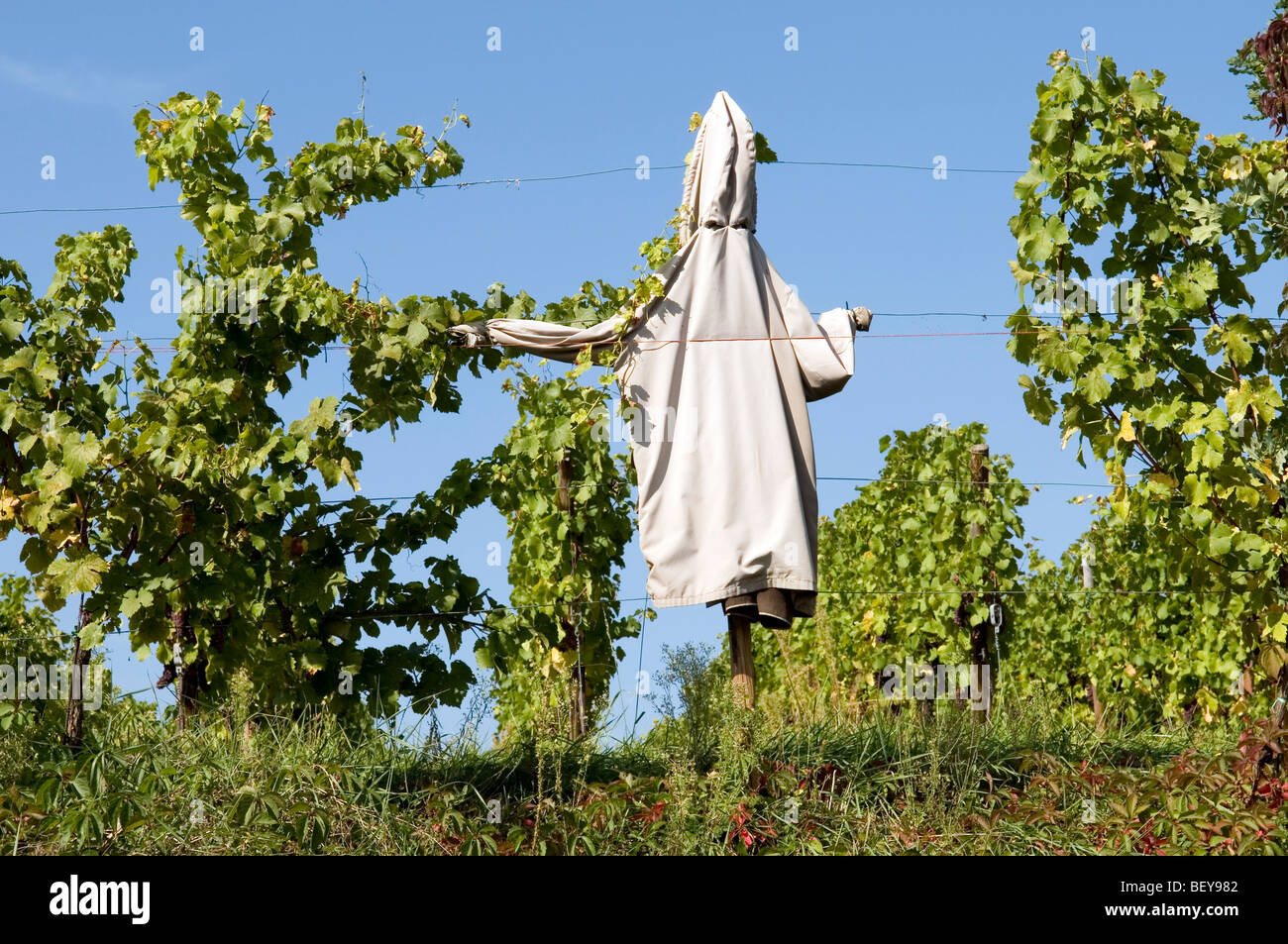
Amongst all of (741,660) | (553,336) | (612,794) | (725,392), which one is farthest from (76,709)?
(725,392)

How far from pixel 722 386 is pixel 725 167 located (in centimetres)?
88

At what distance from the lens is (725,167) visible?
Answer: 18.6 ft

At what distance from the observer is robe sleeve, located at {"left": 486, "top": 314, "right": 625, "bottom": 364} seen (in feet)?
18.5

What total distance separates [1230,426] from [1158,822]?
174cm

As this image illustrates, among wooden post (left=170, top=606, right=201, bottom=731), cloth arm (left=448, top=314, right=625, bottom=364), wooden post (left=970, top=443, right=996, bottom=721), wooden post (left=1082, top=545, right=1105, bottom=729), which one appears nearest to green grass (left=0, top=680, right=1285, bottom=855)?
wooden post (left=170, top=606, right=201, bottom=731)

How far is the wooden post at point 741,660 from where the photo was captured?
209 inches

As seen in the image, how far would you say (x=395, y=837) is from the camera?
14.5 feet

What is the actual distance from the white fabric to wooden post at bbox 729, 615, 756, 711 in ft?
0.64

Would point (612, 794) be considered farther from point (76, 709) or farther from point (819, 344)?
point (76, 709)

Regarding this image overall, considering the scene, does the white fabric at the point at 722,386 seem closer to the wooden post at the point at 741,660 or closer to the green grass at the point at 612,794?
the wooden post at the point at 741,660

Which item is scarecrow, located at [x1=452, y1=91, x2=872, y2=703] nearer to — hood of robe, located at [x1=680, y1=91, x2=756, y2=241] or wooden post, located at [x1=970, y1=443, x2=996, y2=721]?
hood of robe, located at [x1=680, y1=91, x2=756, y2=241]

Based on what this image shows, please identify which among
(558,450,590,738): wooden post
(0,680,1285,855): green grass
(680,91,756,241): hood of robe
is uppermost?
(680,91,756,241): hood of robe

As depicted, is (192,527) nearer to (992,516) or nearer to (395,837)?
(395,837)
